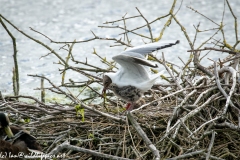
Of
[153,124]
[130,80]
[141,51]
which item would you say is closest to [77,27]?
[130,80]

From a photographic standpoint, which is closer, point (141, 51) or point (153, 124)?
point (153, 124)

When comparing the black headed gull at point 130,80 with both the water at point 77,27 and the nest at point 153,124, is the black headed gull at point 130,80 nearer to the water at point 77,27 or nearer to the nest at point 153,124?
the nest at point 153,124

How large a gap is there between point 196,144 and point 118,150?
701mm

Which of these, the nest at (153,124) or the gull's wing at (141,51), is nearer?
the nest at (153,124)

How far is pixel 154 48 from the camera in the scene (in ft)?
17.0

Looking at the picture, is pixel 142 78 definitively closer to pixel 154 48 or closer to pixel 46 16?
pixel 154 48

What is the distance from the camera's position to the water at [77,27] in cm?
857

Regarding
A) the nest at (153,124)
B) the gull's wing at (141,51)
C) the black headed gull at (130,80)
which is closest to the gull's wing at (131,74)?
the black headed gull at (130,80)

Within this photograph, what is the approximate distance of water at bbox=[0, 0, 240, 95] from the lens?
28.1ft

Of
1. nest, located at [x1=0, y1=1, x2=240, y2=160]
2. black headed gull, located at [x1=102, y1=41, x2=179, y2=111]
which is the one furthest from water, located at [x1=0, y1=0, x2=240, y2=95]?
nest, located at [x1=0, y1=1, x2=240, y2=160]

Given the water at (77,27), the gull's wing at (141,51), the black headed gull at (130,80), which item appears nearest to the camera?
the gull's wing at (141,51)

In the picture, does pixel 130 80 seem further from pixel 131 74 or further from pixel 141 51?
pixel 141 51

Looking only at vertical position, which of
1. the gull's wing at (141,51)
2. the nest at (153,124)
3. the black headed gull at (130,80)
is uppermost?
the gull's wing at (141,51)

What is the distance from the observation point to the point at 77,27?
10141 mm
